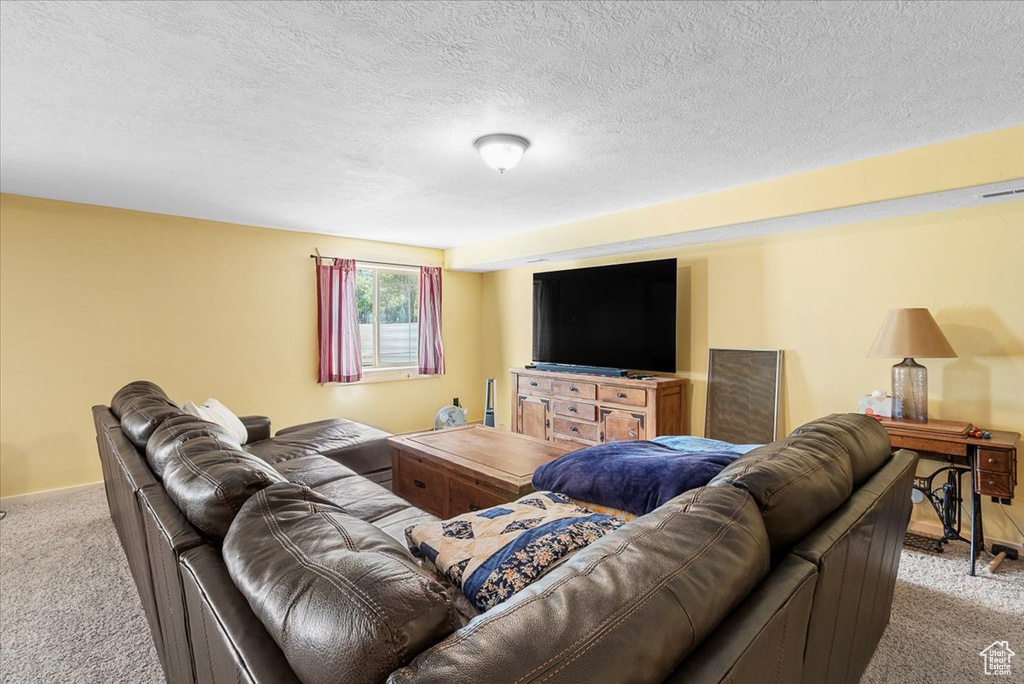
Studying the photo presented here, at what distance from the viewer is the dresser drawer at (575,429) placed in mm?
4355

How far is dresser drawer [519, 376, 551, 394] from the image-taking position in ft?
15.7

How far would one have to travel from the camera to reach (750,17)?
1.52 meters

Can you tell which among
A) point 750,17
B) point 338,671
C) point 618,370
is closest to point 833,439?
point 750,17

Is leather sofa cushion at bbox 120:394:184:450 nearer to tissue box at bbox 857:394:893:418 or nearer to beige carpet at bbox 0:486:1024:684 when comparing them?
beige carpet at bbox 0:486:1024:684

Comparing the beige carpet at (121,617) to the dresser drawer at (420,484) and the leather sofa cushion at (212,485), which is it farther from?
→ the dresser drawer at (420,484)

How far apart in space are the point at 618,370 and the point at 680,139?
2.37 metres

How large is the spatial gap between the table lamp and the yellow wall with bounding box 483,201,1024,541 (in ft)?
0.79

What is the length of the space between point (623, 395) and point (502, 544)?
3.17m

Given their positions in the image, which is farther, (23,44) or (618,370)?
(618,370)

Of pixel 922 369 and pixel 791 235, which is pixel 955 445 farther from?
pixel 791 235

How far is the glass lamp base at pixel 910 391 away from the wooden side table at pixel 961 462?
8 cm

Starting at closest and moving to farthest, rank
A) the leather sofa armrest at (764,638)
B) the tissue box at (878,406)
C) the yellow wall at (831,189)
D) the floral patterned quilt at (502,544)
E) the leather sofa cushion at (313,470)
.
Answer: the leather sofa armrest at (764,638)
the floral patterned quilt at (502,544)
the yellow wall at (831,189)
the leather sofa cushion at (313,470)
the tissue box at (878,406)

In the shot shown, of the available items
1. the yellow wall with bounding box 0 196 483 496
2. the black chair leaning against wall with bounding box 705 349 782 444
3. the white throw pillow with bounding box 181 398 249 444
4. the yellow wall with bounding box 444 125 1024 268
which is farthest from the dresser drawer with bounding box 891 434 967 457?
the yellow wall with bounding box 0 196 483 496

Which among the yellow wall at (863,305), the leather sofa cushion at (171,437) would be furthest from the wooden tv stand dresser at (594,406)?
the leather sofa cushion at (171,437)
